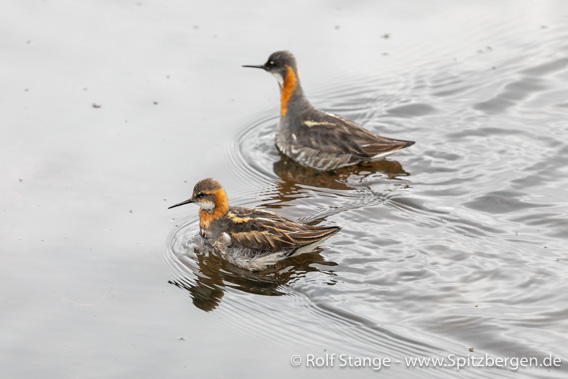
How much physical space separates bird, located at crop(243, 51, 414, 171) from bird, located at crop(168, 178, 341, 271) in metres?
2.61

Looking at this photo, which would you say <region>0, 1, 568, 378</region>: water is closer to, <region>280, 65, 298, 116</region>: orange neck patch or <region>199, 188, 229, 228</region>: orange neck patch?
<region>199, 188, 229, 228</region>: orange neck patch

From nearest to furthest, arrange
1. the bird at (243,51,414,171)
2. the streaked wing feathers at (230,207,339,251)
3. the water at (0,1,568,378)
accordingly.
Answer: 1. the water at (0,1,568,378)
2. the streaked wing feathers at (230,207,339,251)
3. the bird at (243,51,414,171)

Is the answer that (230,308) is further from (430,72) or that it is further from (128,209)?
(430,72)

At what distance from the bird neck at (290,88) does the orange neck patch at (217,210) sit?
3.38 meters

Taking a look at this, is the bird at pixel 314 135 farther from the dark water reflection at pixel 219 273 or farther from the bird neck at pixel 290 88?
the dark water reflection at pixel 219 273

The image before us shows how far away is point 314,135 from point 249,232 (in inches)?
131

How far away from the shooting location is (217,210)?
10.9 metres

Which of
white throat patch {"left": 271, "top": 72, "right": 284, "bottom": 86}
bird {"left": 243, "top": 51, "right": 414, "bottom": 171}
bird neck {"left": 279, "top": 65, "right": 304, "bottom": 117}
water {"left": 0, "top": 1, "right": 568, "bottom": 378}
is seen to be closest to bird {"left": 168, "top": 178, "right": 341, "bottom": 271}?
water {"left": 0, "top": 1, "right": 568, "bottom": 378}

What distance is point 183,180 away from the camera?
12141 millimetres

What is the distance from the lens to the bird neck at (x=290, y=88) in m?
13.9

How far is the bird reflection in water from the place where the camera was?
978 cm

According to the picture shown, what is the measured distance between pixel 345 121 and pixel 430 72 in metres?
2.67

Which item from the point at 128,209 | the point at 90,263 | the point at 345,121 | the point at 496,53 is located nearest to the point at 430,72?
the point at 496,53

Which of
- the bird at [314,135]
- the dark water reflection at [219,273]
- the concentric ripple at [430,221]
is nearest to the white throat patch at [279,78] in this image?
the bird at [314,135]
